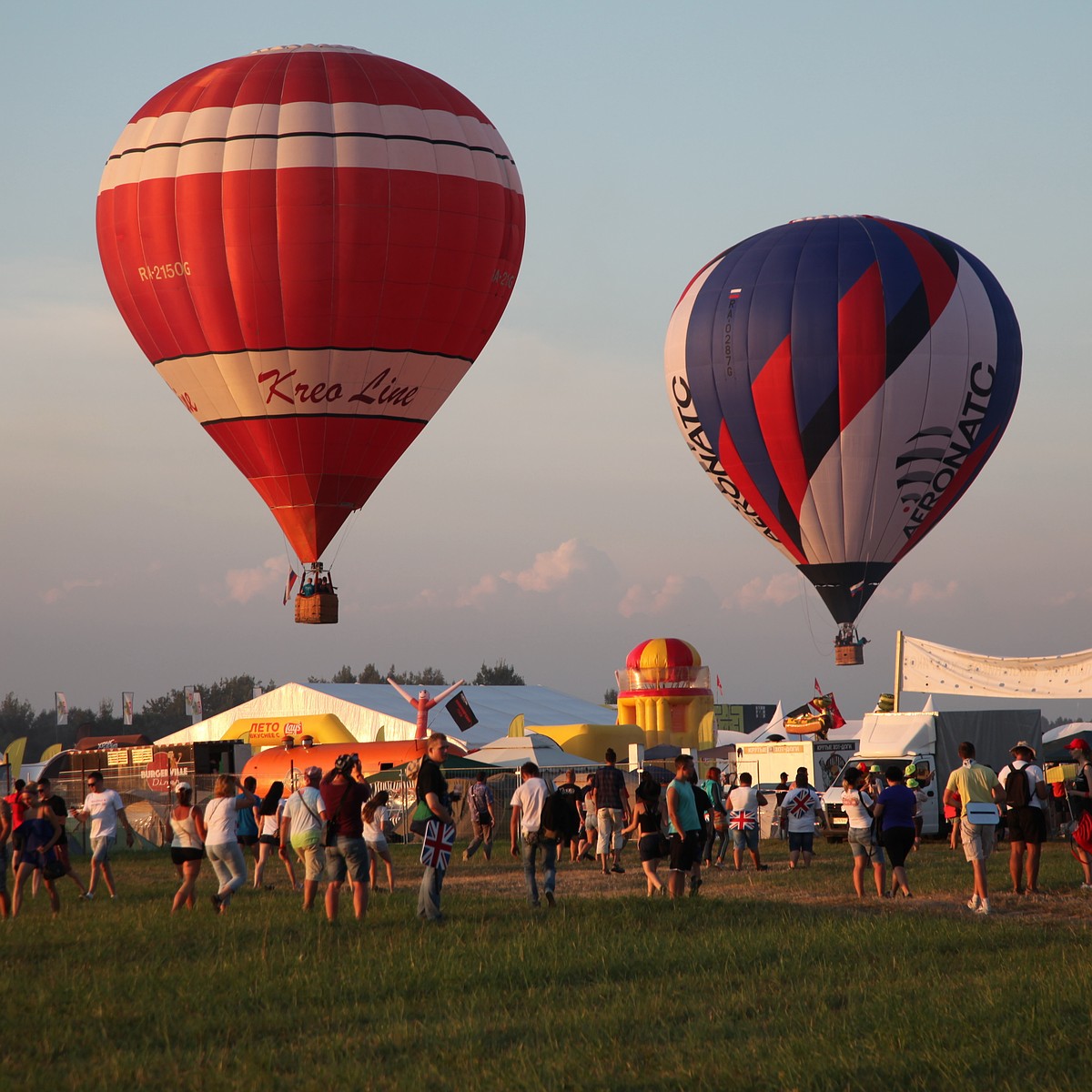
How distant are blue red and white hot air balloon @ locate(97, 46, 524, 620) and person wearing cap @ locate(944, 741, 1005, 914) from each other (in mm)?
15950

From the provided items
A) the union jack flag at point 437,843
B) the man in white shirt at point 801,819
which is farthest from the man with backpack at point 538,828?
the man in white shirt at point 801,819

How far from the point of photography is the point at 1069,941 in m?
14.0

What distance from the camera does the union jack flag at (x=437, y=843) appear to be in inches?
613

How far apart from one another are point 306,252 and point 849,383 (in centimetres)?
1450

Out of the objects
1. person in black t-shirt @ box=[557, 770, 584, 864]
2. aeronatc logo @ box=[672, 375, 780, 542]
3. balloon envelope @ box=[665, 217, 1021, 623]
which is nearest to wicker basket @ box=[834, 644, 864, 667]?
balloon envelope @ box=[665, 217, 1021, 623]

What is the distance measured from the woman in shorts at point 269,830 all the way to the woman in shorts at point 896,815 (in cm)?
821

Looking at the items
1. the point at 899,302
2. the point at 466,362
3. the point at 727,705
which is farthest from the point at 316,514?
the point at 727,705

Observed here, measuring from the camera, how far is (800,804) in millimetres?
24016

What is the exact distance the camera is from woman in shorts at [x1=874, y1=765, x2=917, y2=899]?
1833cm

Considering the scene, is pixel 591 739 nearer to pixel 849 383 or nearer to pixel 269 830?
pixel 849 383

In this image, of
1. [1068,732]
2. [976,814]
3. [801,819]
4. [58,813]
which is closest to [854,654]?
[1068,732]

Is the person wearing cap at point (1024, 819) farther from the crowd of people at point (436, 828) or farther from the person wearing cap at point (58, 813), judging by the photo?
the person wearing cap at point (58, 813)

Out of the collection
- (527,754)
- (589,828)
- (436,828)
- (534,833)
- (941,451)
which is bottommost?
(589,828)

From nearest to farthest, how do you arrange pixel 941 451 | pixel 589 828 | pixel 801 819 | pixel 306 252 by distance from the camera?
pixel 801 819 < pixel 589 828 < pixel 306 252 < pixel 941 451
